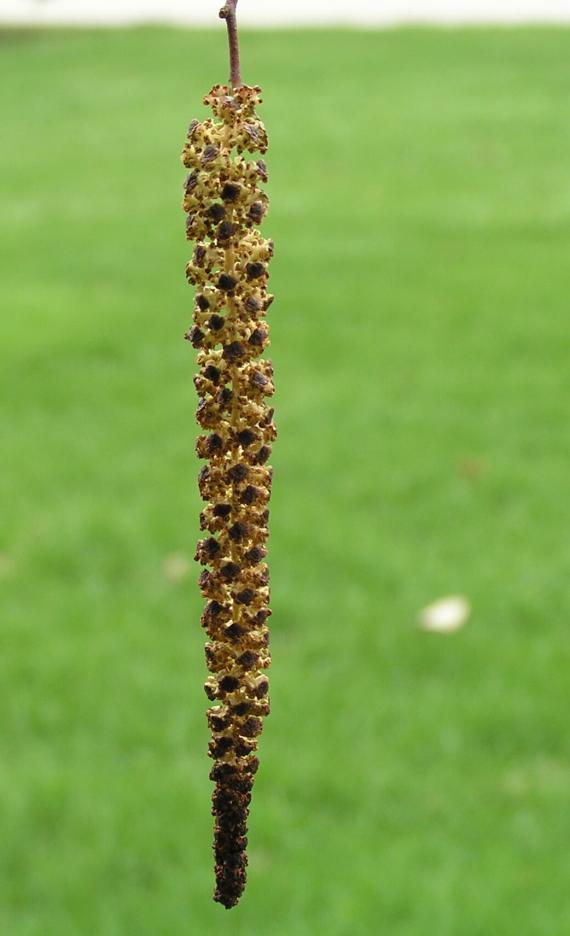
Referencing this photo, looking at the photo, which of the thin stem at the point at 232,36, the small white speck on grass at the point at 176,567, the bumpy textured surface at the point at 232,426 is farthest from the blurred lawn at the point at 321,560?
the thin stem at the point at 232,36

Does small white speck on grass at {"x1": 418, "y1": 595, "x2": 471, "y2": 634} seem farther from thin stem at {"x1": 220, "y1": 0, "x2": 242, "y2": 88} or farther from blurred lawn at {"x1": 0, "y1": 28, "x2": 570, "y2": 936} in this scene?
thin stem at {"x1": 220, "y1": 0, "x2": 242, "y2": 88}

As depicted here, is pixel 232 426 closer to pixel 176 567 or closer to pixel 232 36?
pixel 232 36

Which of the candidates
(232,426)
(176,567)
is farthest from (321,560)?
(232,426)

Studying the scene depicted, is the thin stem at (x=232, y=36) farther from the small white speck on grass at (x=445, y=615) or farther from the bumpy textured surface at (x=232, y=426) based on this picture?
the small white speck on grass at (x=445, y=615)

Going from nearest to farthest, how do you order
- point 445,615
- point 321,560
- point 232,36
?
point 232,36 → point 445,615 → point 321,560

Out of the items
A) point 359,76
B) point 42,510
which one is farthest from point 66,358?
point 359,76

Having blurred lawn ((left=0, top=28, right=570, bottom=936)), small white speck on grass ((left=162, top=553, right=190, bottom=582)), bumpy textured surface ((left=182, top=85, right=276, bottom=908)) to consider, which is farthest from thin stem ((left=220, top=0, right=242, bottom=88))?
small white speck on grass ((left=162, top=553, right=190, bottom=582))

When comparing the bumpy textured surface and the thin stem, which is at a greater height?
the thin stem
